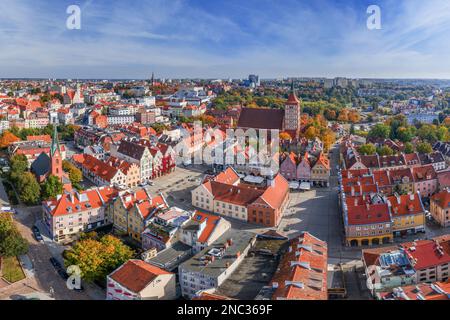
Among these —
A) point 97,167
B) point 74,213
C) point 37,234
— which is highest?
point 97,167

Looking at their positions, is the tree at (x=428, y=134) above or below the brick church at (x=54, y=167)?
above

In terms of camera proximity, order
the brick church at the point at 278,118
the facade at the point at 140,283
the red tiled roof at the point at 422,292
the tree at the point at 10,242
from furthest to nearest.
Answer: the brick church at the point at 278,118, the tree at the point at 10,242, the facade at the point at 140,283, the red tiled roof at the point at 422,292

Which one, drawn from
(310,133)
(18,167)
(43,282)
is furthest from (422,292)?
(310,133)

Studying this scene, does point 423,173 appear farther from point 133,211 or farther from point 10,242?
point 10,242

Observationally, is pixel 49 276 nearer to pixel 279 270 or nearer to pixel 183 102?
pixel 279 270

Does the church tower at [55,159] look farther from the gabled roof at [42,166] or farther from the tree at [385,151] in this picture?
the tree at [385,151]

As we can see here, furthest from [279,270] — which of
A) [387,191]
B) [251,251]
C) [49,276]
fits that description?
[387,191]

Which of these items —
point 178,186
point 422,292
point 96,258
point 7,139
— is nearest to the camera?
point 422,292

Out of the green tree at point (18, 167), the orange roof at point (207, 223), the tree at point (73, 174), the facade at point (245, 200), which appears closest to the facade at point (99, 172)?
the tree at point (73, 174)
